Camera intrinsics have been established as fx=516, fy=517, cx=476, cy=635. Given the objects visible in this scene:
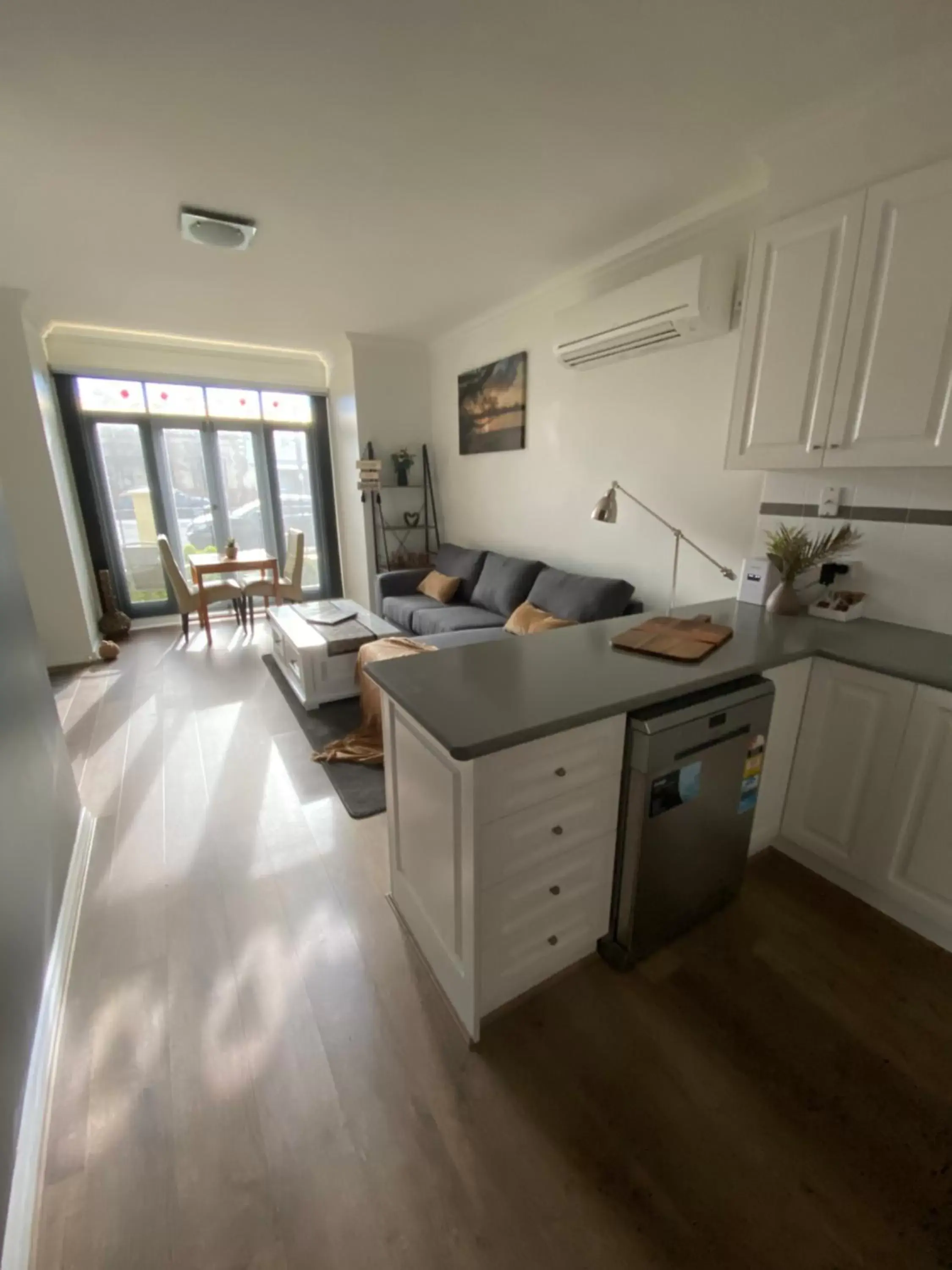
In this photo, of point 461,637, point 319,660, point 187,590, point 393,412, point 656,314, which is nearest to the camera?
point 656,314

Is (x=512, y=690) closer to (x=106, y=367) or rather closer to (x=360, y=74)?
(x=360, y=74)

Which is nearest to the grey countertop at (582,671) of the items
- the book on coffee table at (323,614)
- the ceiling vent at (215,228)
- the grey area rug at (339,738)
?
the grey area rug at (339,738)

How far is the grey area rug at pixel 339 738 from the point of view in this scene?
2309 mm

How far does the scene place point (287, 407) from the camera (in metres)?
5.33

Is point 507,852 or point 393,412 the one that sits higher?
point 393,412

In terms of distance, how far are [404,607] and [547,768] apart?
9.85 feet

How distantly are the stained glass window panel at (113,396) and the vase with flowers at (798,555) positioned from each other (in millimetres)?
5296

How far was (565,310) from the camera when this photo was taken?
9.86 feet

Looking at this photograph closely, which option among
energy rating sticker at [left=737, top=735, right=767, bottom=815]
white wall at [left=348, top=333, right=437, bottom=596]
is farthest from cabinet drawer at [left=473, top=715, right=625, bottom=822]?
white wall at [left=348, top=333, right=437, bottom=596]

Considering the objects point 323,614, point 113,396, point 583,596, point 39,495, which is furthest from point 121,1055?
point 113,396

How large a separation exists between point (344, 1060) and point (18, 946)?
0.82 m

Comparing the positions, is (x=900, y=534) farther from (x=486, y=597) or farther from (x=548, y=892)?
(x=486, y=597)

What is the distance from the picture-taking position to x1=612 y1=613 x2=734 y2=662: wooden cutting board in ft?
5.15

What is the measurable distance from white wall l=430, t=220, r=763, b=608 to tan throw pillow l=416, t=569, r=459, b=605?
533 mm
